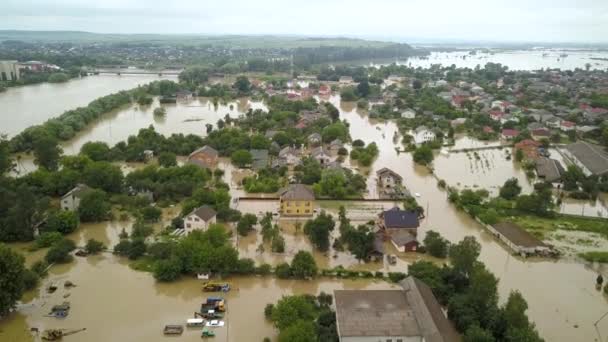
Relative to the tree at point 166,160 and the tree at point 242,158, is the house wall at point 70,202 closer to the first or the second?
the tree at point 166,160

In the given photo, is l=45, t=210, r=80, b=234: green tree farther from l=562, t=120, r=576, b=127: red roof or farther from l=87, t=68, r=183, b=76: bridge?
l=87, t=68, r=183, b=76: bridge

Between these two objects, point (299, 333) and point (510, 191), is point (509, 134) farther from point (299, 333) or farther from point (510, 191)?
point (299, 333)

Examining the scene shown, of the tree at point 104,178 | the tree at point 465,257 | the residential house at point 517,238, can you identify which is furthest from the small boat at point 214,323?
the tree at point 104,178

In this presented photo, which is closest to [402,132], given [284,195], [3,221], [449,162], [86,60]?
[449,162]

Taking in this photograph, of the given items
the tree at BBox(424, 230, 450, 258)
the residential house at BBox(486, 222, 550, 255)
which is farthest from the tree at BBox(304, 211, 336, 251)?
the residential house at BBox(486, 222, 550, 255)

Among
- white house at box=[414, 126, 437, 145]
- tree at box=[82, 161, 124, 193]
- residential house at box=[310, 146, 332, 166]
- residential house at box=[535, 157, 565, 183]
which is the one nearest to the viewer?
tree at box=[82, 161, 124, 193]

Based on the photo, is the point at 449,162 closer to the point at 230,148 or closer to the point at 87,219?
the point at 230,148
